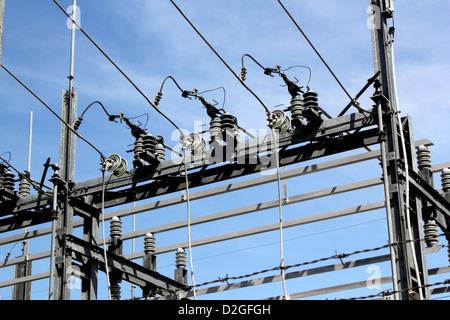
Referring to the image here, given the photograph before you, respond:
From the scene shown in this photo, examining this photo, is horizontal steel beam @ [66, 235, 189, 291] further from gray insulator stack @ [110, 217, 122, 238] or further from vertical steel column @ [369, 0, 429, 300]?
vertical steel column @ [369, 0, 429, 300]

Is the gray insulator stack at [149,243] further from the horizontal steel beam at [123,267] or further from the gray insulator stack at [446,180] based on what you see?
the gray insulator stack at [446,180]

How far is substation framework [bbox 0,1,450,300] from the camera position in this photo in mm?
14375

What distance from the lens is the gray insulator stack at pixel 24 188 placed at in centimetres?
1864

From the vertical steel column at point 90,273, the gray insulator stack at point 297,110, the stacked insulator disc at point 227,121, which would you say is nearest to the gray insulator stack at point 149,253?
the vertical steel column at point 90,273

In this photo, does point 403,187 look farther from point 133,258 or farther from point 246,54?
point 133,258

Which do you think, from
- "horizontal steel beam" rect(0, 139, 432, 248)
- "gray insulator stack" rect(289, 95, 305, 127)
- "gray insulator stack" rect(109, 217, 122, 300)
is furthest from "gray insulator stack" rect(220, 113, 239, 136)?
"gray insulator stack" rect(109, 217, 122, 300)

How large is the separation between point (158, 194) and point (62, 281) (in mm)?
2367

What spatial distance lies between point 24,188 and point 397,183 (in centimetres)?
815

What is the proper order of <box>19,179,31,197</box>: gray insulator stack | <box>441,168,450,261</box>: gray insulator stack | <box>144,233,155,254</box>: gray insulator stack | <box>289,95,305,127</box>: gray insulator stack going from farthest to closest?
<box>144,233,155,254</box>: gray insulator stack
<box>19,179,31,197</box>: gray insulator stack
<box>441,168,450,261</box>: gray insulator stack
<box>289,95,305,127</box>: gray insulator stack

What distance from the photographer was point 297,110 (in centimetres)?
1577

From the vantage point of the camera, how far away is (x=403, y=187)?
1435 centimetres

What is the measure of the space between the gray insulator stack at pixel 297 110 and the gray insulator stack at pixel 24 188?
19.9 feet

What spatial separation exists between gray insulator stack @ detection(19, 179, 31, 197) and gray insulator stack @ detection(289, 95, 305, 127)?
19.9ft
